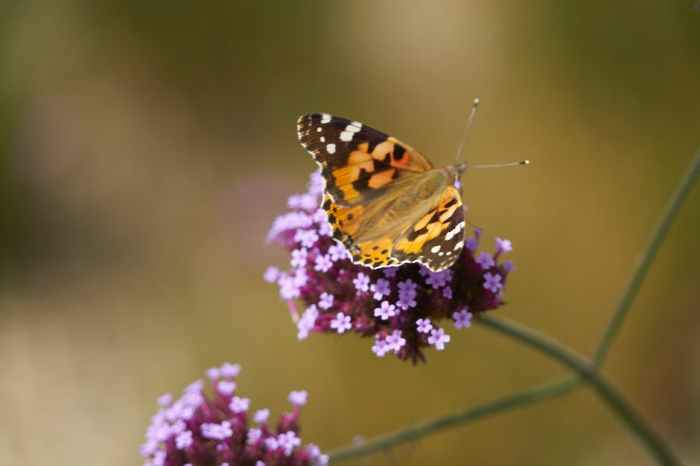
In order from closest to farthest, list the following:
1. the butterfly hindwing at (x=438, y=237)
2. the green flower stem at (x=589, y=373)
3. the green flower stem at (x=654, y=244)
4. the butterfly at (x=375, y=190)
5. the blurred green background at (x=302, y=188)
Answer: the butterfly hindwing at (x=438, y=237)
the butterfly at (x=375, y=190)
the green flower stem at (x=654, y=244)
the green flower stem at (x=589, y=373)
the blurred green background at (x=302, y=188)

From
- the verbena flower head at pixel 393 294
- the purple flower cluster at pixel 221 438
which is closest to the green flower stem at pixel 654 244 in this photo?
the verbena flower head at pixel 393 294

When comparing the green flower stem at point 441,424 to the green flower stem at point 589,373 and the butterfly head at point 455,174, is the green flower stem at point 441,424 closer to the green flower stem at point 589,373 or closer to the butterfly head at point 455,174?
the green flower stem at point 589,373

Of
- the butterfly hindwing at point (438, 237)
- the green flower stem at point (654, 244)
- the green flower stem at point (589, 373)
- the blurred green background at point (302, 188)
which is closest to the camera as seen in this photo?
the butterfly hindwing at point (438, 237)

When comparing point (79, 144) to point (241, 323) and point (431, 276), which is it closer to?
point (241, 323)

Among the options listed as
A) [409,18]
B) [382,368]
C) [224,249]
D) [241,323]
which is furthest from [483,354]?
[409,18]

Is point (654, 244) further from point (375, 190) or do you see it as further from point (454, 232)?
point (375, 190)

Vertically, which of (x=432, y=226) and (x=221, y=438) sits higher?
(x=432, y=226)

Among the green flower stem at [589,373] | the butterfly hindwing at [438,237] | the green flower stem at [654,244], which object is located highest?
the butterfly hindwing at [438,237]

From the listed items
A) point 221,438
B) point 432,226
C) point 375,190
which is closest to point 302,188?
point 375,190
